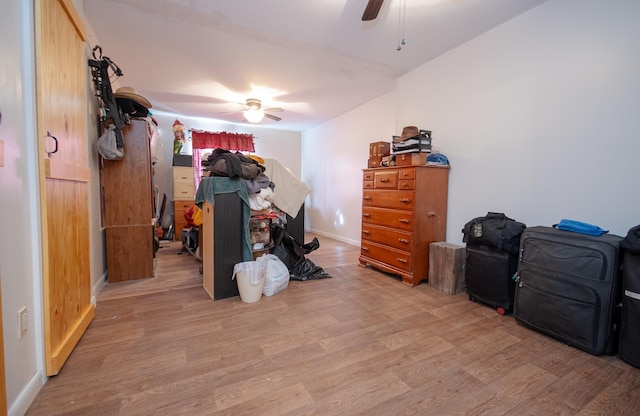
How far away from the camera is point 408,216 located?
112 inches

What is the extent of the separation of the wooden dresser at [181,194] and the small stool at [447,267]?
4.47 metres

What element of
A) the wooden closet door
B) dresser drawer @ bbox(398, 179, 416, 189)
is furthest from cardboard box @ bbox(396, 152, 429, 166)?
the wooden closet door

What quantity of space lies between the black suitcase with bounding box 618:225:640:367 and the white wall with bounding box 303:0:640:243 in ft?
1.36

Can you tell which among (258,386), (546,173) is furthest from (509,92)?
(258,386)

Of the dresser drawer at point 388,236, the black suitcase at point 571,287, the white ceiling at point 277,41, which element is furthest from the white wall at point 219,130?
the black suitcase at point 571,287

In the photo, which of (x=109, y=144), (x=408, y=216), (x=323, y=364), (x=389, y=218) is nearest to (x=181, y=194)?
(x=109, y=144)

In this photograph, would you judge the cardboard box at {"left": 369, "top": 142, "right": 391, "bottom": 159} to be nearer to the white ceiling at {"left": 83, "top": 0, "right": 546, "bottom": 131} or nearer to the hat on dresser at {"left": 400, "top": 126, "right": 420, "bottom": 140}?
the hat on dresser at {"left": 400, "top": 126, "right": 420, "bottom": 140}

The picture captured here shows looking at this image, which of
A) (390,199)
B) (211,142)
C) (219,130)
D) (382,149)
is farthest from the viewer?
(219,130)

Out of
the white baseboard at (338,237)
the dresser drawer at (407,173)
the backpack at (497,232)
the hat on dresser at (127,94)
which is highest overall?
the hat on dresser at (127,94)

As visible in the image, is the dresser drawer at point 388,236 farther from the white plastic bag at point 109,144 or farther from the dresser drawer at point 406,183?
the white plastic bag at point 109,144

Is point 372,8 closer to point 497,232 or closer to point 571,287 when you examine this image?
point 497,232

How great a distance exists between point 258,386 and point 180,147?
206 inches

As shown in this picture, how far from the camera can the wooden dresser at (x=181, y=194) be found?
17.1ft

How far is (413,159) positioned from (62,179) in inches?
110
